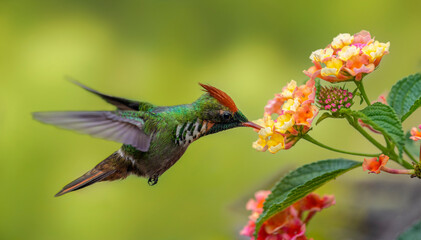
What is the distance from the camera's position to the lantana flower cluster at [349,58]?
1.90 feet

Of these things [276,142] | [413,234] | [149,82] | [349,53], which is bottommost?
[413,234]

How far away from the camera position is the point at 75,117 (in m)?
0.58

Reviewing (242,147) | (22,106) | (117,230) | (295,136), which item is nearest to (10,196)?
(22,106)

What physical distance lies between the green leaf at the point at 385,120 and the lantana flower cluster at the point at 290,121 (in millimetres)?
49

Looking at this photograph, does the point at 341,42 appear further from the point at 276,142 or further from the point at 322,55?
the point at 276,142

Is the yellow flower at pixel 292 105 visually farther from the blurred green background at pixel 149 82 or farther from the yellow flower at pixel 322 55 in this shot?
the blurred green background at pixel 149 82

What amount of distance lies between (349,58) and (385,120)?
0.10 metres

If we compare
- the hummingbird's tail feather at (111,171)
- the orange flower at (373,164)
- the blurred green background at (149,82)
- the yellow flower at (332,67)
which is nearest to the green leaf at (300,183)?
the orange flower at (373,164)

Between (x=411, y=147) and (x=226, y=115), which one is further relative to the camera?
(x=411, y=147)

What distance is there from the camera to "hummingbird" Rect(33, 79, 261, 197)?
1.99ft

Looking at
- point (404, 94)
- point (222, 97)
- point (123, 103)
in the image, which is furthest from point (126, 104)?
point (404, 94)

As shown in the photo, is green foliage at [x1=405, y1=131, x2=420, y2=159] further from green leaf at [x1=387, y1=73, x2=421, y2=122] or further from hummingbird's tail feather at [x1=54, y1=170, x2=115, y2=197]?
hummingbird's tail feather at [x1=54, y1=170, x2=115, y2=197]

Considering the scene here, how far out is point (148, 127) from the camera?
0.71 meters

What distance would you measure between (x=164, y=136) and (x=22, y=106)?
77.1 inches
